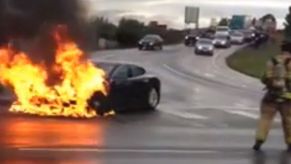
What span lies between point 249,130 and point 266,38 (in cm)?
7333

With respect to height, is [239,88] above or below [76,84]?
below

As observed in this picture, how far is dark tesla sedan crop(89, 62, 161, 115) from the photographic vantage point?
19.8 metres

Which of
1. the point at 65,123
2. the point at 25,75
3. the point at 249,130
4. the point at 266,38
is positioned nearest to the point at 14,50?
the point at 25,75

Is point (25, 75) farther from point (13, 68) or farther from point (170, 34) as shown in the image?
point (170, 34)

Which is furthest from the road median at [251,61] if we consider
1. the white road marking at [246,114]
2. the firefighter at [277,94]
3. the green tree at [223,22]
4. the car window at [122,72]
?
the green tree at [223,22]

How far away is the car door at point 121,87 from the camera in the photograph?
2028cm

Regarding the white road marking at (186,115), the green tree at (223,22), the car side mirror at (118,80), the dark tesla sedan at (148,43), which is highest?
the car side mirror at (118,80)

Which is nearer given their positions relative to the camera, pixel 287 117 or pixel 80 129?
pixel 287 117

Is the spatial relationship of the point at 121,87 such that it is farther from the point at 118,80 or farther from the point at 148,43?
the point at 148,43

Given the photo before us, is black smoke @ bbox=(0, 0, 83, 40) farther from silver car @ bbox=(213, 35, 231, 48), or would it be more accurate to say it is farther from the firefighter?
silver car @ bbox=(213, 35, 231, 48)

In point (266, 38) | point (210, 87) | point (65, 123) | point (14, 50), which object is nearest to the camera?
point (65, 123)

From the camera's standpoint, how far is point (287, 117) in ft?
43.8

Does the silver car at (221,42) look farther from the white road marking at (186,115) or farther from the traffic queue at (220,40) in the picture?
the white road marking at (186,115)

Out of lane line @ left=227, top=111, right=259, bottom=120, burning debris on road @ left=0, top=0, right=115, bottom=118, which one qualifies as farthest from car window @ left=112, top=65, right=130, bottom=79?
lane line @ left=227, top=111, right=259, bottom=120
